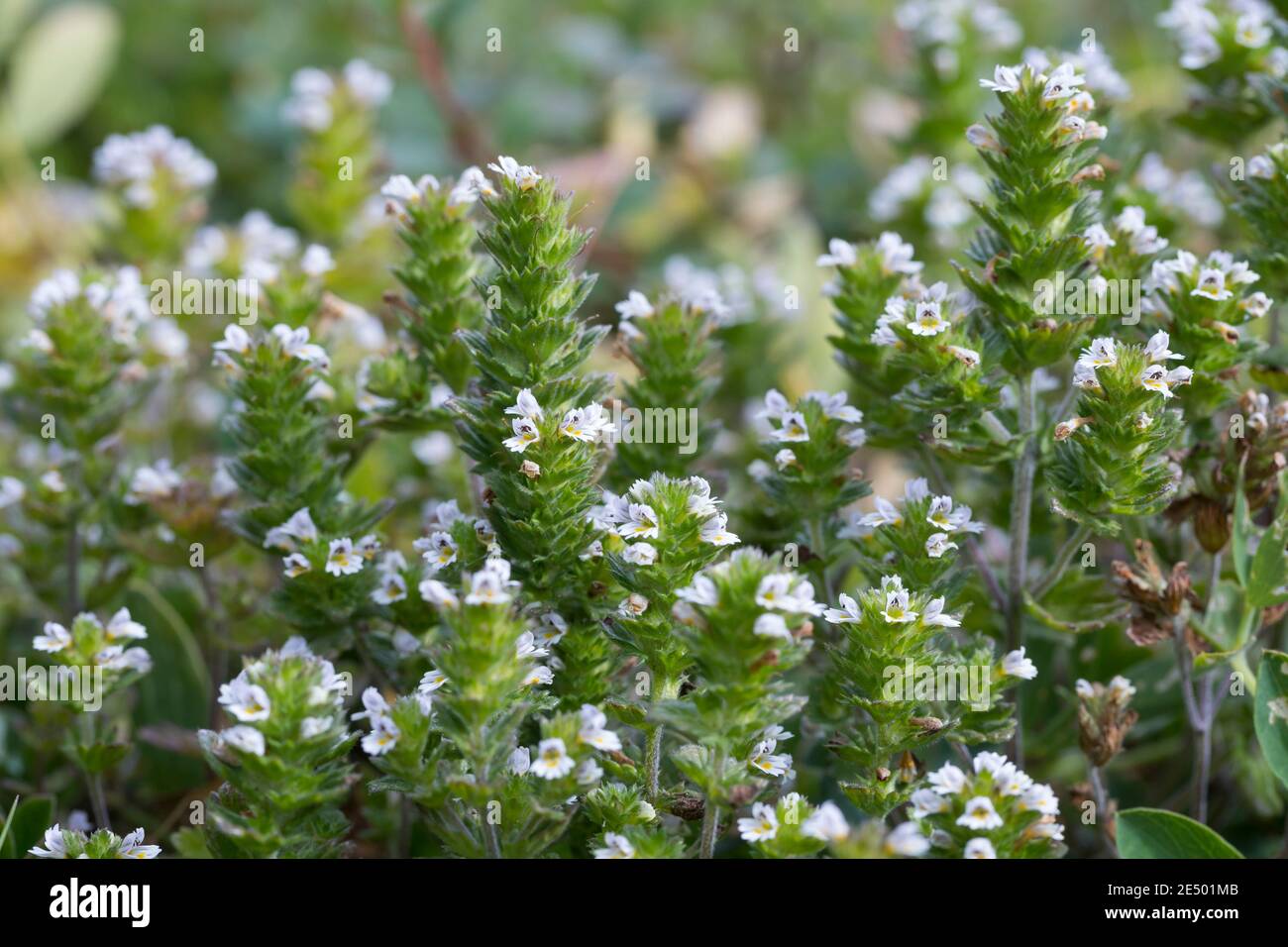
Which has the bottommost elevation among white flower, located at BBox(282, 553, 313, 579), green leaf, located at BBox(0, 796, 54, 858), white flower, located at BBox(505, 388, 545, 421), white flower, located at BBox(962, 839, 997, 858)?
green leaf, located at BBox(0, 796, 54, 858)

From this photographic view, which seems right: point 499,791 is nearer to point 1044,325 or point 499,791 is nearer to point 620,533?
point 620,533

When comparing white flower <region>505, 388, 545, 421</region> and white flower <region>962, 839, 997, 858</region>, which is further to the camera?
white flower <region>505, 388, 545, 421</region>

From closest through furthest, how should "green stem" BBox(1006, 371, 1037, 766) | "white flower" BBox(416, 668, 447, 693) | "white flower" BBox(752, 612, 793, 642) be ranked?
"white flower" BBox(752, 612, 793, 642), "white flower" BBox(416, 668, 447, 693), "green stem" BBox(1006, 371, 1037, 766)

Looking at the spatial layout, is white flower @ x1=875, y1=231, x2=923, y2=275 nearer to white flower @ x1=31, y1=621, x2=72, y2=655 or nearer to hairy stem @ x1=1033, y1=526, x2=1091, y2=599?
hairy stem @ x1=1033, y1=526, x2=1091, y2=599

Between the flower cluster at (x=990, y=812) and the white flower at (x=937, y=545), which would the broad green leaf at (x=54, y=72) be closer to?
the white flower at (x=937, y=545)

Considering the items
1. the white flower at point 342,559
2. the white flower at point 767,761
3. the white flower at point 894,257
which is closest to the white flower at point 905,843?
the white flower at point 767,761

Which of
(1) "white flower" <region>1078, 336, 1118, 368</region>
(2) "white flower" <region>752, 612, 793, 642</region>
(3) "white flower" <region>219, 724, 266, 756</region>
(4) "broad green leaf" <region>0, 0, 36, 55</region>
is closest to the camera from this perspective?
(2) "white flower" <region>752, 612, 793, 642</region>

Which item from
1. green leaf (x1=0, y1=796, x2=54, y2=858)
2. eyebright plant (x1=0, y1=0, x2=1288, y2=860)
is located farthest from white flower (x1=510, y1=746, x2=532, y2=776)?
green leaf (x1=0, y1=796, x2=54, y2=858)
